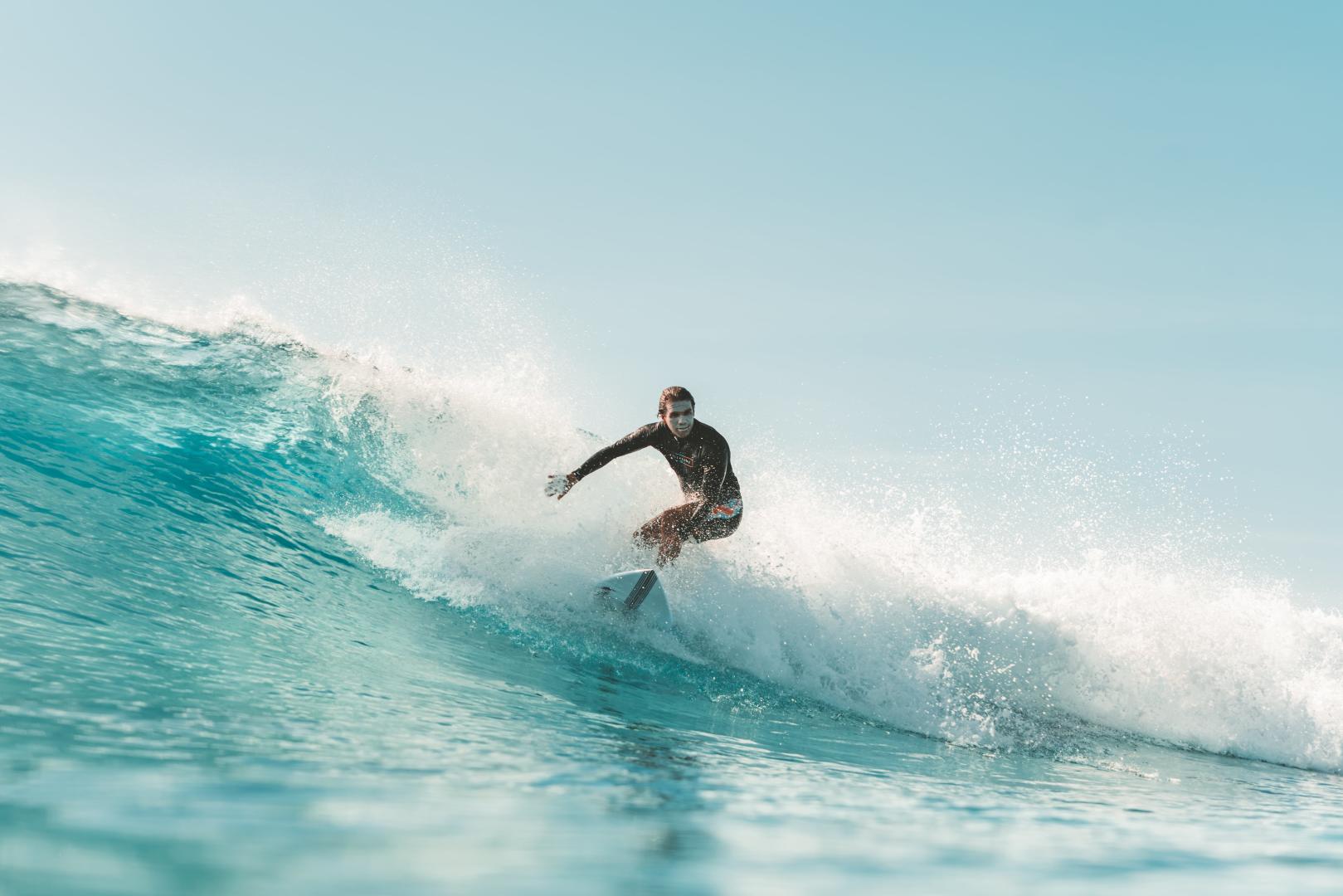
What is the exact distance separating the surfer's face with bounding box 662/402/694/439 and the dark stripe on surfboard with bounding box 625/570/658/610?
1188 millimetres

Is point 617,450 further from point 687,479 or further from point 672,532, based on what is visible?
point 672,532

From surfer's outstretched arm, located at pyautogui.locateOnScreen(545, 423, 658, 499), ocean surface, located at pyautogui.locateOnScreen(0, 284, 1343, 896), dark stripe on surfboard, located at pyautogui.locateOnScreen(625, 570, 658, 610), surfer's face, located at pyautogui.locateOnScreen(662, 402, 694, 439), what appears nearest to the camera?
ocean surface, located at pyautogui.locateOnScreen(0, 284, 1343, 896)

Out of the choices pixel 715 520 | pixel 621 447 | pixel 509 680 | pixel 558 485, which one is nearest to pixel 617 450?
pixel 621 447

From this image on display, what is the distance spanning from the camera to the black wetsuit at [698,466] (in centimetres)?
732

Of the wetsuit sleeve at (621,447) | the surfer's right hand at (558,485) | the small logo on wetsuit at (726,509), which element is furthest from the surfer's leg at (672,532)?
the surfer's right hand at (558,485)

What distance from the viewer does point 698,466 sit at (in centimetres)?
741

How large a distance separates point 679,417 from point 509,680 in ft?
9.36

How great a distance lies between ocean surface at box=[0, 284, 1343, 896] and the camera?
79.7 inches

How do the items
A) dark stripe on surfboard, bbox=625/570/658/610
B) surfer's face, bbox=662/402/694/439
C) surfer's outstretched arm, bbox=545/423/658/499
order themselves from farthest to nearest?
surfer's outstretched arm, bbox=545/423/658/499
surfer's face, bbox=662/402/694/439
dark stripe on surfboard, bbox=625/570/658/610

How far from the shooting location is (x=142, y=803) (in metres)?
1.93

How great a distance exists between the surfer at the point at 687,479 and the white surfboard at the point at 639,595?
0.78m

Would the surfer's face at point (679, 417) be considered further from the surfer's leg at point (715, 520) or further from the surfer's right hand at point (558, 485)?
the surfer's right hand at point (558, 485)

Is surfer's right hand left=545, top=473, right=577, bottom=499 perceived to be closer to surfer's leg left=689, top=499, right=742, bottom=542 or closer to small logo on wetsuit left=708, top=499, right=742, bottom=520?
surfer's leg left=689, top=499, right=742, bottom=542

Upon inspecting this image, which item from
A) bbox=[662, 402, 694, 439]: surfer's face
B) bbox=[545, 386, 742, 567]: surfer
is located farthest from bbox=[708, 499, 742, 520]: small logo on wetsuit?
bbox=[662, 402, 694, 439]: surfer's face
